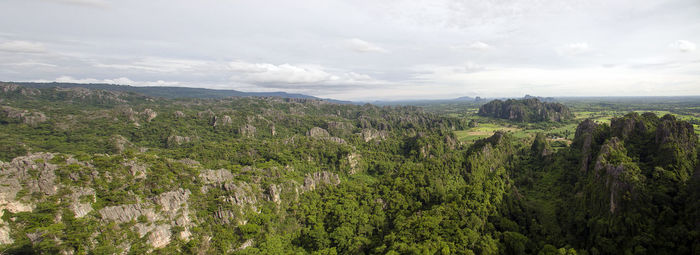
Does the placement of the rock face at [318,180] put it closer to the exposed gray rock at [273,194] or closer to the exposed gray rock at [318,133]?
the exposed gray rock at [273,194]

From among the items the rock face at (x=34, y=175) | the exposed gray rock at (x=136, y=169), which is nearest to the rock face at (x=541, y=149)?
the exposed gray rock at (x=136, y=169)

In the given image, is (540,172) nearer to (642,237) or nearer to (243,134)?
(642,237)

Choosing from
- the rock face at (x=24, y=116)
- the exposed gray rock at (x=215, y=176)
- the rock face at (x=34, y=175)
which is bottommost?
the exposed gray rock at (x=215, y=176)

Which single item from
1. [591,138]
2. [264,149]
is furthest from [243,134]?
[591,138]

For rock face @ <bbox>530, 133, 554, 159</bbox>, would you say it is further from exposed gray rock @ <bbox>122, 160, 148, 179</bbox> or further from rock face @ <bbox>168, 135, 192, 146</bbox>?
rock face @ <bbox>168, 135, 192, 146</bbox>

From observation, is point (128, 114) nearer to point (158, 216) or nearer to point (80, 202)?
point (80, 202)

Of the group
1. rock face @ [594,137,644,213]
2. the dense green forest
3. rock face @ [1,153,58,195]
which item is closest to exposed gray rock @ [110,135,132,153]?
the dense green forest

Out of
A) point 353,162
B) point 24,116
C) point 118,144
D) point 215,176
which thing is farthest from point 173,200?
point 24,116

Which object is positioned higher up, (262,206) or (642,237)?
(642,237)
